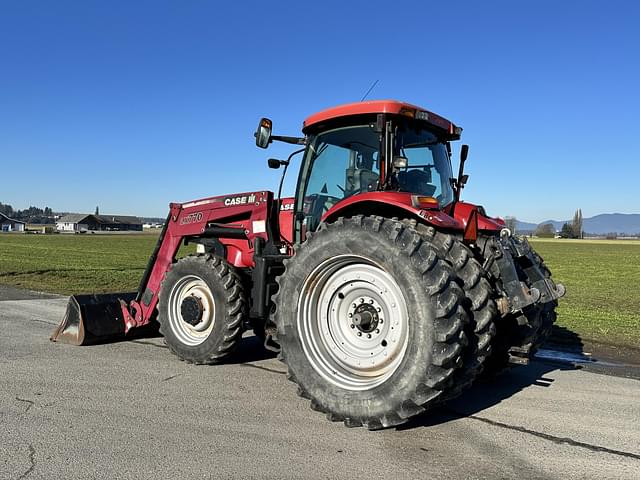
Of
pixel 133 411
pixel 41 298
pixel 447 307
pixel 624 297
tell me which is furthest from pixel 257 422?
pixel 624 297

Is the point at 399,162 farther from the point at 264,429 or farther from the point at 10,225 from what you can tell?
the point at 10,225

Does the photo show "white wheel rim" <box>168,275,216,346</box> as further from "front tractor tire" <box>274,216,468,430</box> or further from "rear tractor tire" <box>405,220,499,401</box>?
"rear tractor tire" <box>405,220,499,401</box>

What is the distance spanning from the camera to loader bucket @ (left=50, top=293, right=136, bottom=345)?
6680 millimetres

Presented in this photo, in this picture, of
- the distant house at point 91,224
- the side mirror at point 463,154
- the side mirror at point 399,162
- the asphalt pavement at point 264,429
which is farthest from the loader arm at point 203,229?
the distant house at point 91,224

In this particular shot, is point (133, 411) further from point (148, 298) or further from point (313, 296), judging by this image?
point (148, 298)

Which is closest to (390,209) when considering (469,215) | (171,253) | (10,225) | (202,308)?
(469,215)

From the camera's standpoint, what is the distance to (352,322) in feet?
14.7

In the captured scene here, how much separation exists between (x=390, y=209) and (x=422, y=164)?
776mm

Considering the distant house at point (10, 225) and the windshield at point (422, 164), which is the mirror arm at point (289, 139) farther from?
the distant house at point (10, 225)

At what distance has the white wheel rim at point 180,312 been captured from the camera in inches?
235

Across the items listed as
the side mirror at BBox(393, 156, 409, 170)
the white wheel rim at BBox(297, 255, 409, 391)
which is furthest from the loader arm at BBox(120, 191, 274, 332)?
the side mirror at BBox(393, 156, 409, 170)

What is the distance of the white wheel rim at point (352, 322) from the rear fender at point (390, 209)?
55 centimetres

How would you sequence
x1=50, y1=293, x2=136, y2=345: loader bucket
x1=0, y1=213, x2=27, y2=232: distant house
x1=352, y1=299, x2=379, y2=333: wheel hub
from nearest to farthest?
1. x1=352, y1=299, x2=379, y2=333: wheel hub
2. x1=50, y1=293, x2=136, y2=345: loader bucket
3. x1=0, y1=213, x2=27, y2=232: distant house

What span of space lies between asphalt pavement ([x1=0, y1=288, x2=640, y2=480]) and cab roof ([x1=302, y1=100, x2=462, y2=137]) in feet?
8.76
